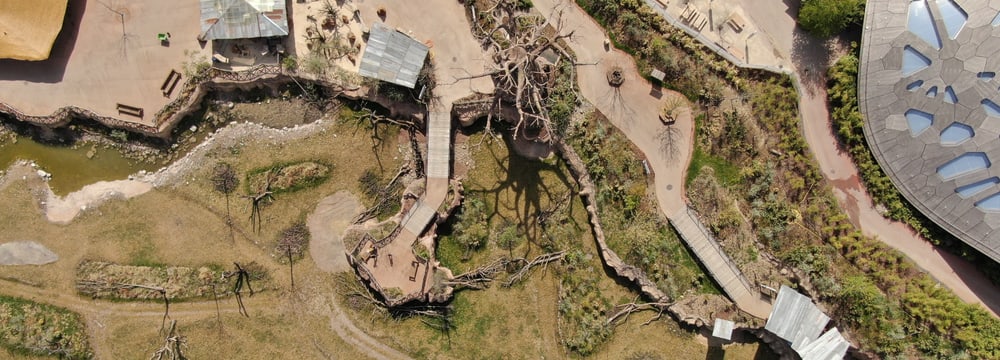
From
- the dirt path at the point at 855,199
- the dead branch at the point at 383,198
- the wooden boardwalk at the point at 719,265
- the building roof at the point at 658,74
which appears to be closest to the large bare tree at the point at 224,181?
the dead branch at the point at 383,198

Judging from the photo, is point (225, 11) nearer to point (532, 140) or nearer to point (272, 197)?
point (272, 197)

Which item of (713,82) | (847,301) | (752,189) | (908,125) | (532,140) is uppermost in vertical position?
(908,125)

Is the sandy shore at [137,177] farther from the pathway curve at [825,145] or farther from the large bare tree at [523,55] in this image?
the pathway curve at [825,145]

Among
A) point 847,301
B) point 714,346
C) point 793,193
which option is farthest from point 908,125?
point 714,346

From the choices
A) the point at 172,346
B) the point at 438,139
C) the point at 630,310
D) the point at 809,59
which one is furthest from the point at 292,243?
the point at 809,59

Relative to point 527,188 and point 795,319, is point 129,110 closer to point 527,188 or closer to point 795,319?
point 527,188
